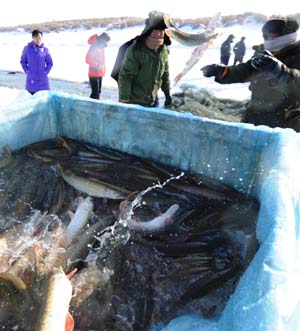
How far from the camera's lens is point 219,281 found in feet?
8.99

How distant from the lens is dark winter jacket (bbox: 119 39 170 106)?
427 centimetres

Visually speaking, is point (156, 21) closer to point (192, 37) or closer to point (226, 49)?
point (192, 37)

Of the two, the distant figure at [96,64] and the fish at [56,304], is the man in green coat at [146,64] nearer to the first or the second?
the fish at [56,304]

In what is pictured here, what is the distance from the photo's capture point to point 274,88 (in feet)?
11.6

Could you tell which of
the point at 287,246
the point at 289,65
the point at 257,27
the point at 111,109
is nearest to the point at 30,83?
the point at 111,109

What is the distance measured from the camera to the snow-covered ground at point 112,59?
10.2 meters

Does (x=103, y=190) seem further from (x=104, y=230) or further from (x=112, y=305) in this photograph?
(x=112, y=305)

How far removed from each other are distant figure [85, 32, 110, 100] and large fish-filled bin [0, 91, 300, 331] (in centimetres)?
373

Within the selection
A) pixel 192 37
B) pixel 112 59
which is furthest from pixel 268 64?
pixel 112 59

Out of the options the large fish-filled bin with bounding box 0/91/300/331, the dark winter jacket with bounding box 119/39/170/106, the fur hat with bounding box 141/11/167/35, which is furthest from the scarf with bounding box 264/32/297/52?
the dark winter jacket with bounding box 119/39/170/106

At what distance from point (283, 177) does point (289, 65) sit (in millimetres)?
1477

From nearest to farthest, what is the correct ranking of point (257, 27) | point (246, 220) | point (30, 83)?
point (246, 220) < point (30, 83) < point (257, 27)

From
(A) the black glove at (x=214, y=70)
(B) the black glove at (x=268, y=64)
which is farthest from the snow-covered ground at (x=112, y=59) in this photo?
(B) the black glove at (x=268, y=64)

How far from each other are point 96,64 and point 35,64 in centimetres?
176
